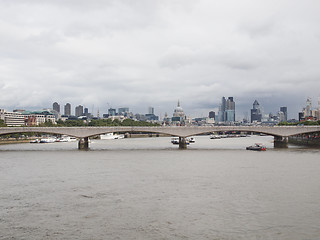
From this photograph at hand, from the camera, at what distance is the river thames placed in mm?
17750

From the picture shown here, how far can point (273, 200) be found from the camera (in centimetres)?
2347

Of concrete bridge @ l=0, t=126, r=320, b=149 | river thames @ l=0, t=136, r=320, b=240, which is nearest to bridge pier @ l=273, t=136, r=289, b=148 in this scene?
concrete bridge @ l=0, t=126, r=320, b=149

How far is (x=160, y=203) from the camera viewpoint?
74.7 ft

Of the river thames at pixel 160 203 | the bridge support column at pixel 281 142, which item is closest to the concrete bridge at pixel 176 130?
the bridge support column at pixel 281 142

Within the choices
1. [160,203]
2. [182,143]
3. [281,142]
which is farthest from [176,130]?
[160,203]

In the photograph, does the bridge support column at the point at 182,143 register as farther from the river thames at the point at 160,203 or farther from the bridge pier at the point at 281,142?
the river thames at the point at 160,203

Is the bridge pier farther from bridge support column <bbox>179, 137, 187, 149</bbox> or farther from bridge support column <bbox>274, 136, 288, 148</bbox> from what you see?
bridge support column <bbox>179, 137, 187, 149</bbox>

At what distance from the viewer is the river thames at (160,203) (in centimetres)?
1775

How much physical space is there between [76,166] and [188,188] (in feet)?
55.4

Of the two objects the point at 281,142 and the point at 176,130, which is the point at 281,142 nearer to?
the point at 281,142

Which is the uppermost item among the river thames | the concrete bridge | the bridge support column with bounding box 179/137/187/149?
the concrete bridge

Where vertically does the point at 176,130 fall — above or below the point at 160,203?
above

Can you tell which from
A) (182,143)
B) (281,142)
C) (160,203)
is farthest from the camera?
(281,142)

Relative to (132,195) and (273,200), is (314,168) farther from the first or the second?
(132,195)
